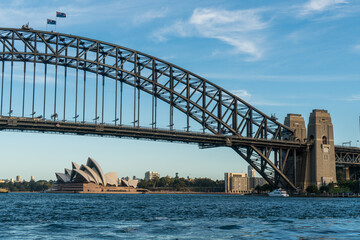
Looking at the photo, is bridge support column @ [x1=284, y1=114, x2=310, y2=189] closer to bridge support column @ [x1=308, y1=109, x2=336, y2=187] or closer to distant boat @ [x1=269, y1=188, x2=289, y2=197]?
bridge support column @ [x1=308, y1=109, x2=336, y2=187]

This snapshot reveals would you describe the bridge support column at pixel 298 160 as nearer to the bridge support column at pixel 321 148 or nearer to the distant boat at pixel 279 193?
the bridge support column at pixel 321 148

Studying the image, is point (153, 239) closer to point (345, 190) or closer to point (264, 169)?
point (264, 169)

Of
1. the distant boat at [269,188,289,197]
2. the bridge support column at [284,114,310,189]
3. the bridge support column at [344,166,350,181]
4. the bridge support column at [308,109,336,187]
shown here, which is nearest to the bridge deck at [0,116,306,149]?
the bridge support column at [308,109,336,187]

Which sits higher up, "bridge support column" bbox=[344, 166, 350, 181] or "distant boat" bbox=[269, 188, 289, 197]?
"bridge support column" bbox=[344, 166, 350, 181]

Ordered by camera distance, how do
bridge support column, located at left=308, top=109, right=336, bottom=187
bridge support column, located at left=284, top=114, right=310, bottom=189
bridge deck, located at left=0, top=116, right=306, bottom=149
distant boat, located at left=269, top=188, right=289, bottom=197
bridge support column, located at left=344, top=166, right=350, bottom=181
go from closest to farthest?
bridge deck, located at left=0, top=116, right=306, bottom=149 → distant boat, located at left=269, top=188, right=289, bottom=197 → bridge support column, located at left=308, top=109, right=336, bottom=187 → bridge support column, located at left=284, top=114, right=310, bottom=189 → bridge support column, located at left=344, top=166, right=350, bottom=181

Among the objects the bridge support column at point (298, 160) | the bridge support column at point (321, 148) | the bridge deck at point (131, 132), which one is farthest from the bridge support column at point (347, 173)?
the bridge deck at point (131, 132)

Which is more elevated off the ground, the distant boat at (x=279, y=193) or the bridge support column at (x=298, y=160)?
the bridge support column at (x=298, y=160)

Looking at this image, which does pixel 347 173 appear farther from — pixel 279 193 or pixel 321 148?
pixel 279 193

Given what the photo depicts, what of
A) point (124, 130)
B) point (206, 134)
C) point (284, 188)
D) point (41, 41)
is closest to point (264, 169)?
point (284, 188)

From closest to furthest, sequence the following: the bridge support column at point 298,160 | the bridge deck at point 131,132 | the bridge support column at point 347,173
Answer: the bridge deck at point 131,132
the bridge support column at point 298,160
the bridge support column at point 347,173
